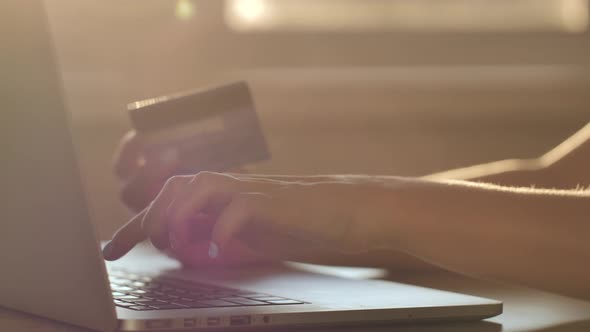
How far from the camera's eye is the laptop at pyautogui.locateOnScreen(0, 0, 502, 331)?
449 mm

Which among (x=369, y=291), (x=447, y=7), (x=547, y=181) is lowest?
(x=369, y=291)

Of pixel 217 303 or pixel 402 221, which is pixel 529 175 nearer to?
pixel 402 221

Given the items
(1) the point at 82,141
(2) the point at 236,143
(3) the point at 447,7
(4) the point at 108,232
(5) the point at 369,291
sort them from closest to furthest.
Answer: (5) the point at 369,291, (2) the point at 236,143, (4) the point at 108,232, (1) the point at 82,141, (3) the point at 447,7

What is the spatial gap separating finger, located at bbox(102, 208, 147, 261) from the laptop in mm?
39

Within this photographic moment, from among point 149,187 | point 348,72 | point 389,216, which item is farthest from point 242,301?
point 348,72

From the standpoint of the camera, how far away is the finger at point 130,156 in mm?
1032

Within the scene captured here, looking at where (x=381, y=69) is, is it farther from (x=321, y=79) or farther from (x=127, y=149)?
(x=127, y=149)

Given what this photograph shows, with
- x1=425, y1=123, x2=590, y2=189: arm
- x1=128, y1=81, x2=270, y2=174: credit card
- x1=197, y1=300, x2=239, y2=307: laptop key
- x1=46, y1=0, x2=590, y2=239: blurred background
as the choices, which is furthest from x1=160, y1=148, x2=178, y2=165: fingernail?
x1=46, y1=0, x2=590, y2=239: blurred background

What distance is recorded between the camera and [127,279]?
753mm

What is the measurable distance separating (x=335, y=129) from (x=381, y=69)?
180 millimetres

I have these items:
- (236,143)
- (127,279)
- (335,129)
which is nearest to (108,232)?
(335,129)

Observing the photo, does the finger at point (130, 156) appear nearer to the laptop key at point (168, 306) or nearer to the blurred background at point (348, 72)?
the laptop key at point (168, 306)

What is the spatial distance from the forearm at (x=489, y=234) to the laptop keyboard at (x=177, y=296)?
0.11 m

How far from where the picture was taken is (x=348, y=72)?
1.82 m
